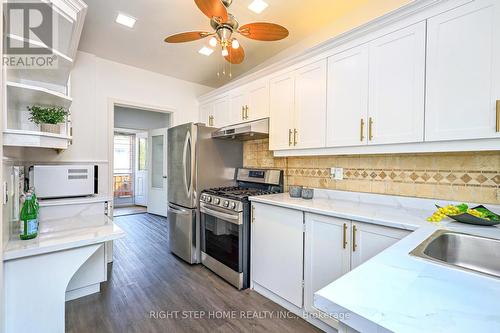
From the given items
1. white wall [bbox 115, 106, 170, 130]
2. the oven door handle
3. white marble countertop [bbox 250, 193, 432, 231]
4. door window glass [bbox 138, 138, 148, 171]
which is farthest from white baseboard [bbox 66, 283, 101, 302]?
door window glass [bbox 138, 138, 148, 171]

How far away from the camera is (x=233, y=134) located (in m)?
2.79

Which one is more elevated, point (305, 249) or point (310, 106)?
point (310, 106)

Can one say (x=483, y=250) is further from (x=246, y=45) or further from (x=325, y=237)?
(x=246, y=45)

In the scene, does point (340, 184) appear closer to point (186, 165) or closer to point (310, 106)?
point (310, 106)

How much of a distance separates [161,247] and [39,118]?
2385mm

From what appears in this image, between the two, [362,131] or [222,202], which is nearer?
[362,131]

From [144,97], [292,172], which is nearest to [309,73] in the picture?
[292,172]

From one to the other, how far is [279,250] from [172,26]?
2.79 meters

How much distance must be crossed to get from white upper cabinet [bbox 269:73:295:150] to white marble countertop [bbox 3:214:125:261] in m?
1.71

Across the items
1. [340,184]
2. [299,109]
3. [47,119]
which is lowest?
[340,184]

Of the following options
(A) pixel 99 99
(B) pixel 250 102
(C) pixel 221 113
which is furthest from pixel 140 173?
(B) pixel 250 102

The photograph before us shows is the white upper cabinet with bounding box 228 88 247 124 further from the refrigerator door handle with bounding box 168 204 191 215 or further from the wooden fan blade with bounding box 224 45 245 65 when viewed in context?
the refrigerator door handle with bounding box 168 204 191 215

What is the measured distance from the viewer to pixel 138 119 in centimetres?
585

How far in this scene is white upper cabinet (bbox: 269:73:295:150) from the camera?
8.04 ft
